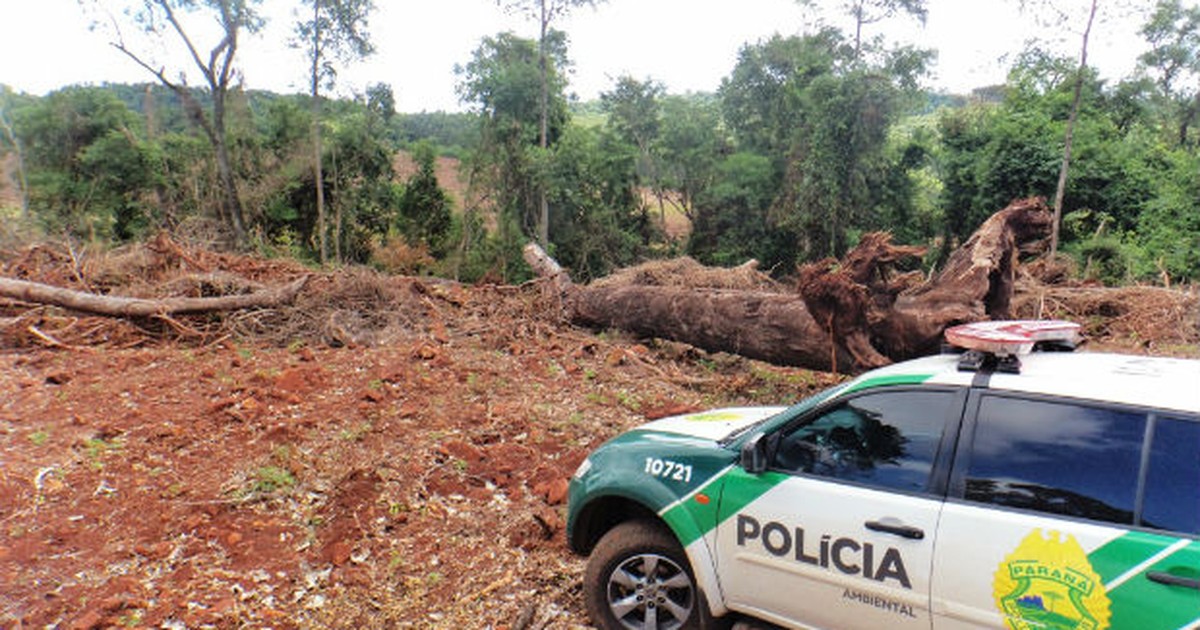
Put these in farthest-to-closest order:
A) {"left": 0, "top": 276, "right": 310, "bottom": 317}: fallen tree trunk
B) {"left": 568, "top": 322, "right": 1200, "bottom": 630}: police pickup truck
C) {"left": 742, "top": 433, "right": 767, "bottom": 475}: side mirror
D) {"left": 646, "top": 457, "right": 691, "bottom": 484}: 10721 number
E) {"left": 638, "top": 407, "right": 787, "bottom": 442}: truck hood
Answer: {"left": 0, "top": 276, "right": 310, "bottom": 317}: fallen tree trunk, {"left": 638, "top": 407, "right": 787, "bottom": 442}: truck hood, {"left": 646, "top": 457, "right": 691, "bottom": 484}: 10721 number, {"left": 742, "top": 433, "right": 767, "bottom": 475}: side mirror, {"left": 568, "top": 322, "right": 1200, "bottom": 630}: police pickup truck

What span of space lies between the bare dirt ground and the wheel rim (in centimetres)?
46

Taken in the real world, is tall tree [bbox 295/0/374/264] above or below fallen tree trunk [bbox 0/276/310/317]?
above

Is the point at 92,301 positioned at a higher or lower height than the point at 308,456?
higher

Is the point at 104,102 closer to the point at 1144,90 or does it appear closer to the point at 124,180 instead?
the point at 124,180

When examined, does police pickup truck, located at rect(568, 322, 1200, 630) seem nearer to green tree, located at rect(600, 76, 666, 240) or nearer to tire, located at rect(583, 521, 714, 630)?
tire, located at rect(583, 521, 714, 630)

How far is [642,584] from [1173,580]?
6.69 feet

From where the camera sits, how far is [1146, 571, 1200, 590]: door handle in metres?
2.00

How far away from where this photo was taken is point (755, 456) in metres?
2.92

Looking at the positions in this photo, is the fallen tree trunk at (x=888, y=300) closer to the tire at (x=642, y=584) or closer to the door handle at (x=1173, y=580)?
the tire at (x=642, y=584)

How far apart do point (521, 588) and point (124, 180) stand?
91.2 ft

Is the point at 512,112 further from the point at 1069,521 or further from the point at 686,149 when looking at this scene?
the point at 1069,521

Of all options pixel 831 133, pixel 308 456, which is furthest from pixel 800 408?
pixel 831 133

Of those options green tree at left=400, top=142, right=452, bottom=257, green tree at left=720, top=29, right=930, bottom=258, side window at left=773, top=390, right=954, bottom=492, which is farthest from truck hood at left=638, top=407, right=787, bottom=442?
green tree at left=400, top=142, right=452, bottom=257

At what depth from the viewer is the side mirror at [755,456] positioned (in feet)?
9.58
